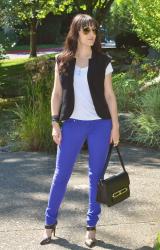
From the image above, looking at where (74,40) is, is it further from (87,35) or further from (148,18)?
(148,18)

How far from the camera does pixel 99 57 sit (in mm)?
4078

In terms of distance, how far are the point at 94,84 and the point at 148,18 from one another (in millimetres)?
7688

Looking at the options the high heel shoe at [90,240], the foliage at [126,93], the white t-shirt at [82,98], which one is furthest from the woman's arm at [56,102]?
the foliage at [126,93]

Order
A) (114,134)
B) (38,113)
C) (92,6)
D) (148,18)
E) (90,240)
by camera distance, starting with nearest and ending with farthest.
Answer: (114,134)
(90,240)
(38,113)
(148,18)
(92,6)

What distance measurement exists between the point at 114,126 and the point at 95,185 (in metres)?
0.49

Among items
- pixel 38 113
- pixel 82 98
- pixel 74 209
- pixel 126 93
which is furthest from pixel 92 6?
pixel 82 98

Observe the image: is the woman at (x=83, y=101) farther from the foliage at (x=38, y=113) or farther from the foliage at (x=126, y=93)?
the foliage at (x=126, y=93)

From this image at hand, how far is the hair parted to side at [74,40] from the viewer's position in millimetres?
4008

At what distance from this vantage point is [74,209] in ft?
16.9

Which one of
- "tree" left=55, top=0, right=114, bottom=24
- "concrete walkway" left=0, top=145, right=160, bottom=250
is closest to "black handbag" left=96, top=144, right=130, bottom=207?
"concrete walkway" left=0, top=145, right=160, bottom=250

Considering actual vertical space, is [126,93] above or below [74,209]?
below

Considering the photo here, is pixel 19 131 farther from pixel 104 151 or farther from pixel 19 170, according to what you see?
pixel 104 151

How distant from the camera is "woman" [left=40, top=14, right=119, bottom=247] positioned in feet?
13.2

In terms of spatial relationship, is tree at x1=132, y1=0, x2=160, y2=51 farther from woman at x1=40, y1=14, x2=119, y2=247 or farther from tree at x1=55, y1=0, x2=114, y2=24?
tree at x1=55, y1=0, x2=114, y2=24
